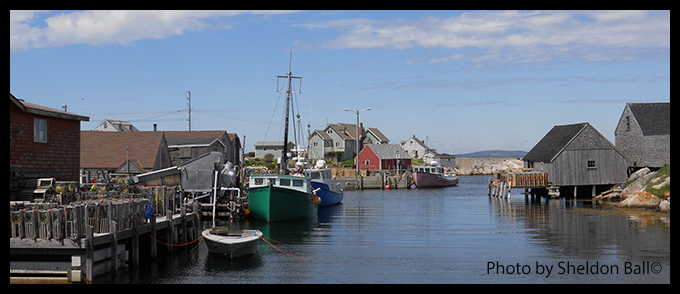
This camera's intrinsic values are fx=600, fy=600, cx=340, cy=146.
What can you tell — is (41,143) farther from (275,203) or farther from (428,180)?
(428,180)

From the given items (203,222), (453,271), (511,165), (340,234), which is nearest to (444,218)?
(340,234)

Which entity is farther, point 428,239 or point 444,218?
point 444,218

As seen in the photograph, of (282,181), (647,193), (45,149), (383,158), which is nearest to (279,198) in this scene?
(282,181)

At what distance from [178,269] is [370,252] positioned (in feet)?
26.5

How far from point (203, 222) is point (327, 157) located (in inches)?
3166

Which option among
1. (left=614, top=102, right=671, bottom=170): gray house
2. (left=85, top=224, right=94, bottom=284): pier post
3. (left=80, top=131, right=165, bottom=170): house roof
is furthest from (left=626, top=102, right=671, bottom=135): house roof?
(left=85, top=224, right=94, bottom=284): pier post

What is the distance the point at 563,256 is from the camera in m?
23.9

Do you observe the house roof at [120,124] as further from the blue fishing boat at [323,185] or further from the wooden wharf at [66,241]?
the wooden wharf at [66,241]

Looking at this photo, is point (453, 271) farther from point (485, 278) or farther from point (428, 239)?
point (428, 239)

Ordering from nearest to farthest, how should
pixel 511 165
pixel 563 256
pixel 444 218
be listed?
pixel 563 256
pixel 444 218
pixel 511 165

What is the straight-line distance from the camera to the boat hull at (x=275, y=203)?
3538cm

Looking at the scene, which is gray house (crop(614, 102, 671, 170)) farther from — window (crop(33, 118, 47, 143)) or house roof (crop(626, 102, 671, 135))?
window (crop(33, 118, 47, 143))

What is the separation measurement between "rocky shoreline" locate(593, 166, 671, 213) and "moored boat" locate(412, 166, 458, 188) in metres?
30.3
